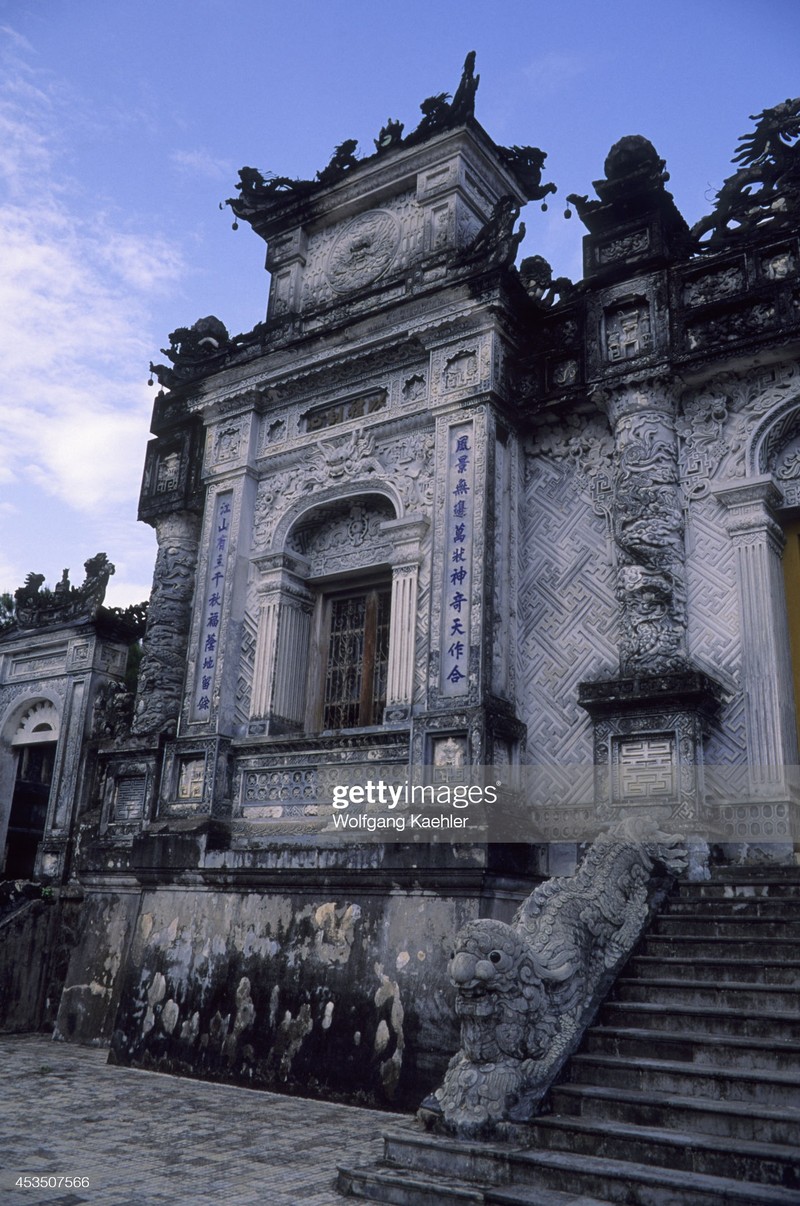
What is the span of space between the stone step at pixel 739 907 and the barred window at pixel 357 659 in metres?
3.88

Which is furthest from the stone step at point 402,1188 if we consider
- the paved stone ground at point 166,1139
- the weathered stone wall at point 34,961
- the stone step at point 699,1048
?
the weathered stone wall at point 34,961

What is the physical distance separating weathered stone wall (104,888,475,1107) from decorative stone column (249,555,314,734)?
187 cm

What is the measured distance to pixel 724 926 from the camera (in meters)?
6.17

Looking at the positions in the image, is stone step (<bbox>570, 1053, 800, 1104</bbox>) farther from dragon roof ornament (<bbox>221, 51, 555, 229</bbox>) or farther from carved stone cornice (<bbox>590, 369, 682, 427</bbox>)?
dragon roof ornament (<bbox>221, 51, 555, 229</bbox>)

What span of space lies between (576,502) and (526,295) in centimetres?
218

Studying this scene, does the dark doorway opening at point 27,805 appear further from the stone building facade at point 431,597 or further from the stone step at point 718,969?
the stone step at point 718,969

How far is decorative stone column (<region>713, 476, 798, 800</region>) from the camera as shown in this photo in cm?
770

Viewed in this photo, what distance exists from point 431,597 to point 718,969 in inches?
167

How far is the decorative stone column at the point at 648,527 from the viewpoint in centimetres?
827

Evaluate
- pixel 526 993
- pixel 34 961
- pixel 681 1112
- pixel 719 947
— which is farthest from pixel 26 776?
pixel 681 1112

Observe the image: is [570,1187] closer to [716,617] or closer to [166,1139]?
[166,1139]

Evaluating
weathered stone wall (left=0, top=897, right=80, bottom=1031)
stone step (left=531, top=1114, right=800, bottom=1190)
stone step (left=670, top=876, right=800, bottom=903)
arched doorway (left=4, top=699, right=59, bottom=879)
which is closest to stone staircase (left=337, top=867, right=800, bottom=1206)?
stone step (left=531, top=1114, right=800, bottom=1190)

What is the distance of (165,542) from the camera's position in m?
11.8

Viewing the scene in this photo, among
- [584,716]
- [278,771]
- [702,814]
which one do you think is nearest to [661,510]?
[584,716]
